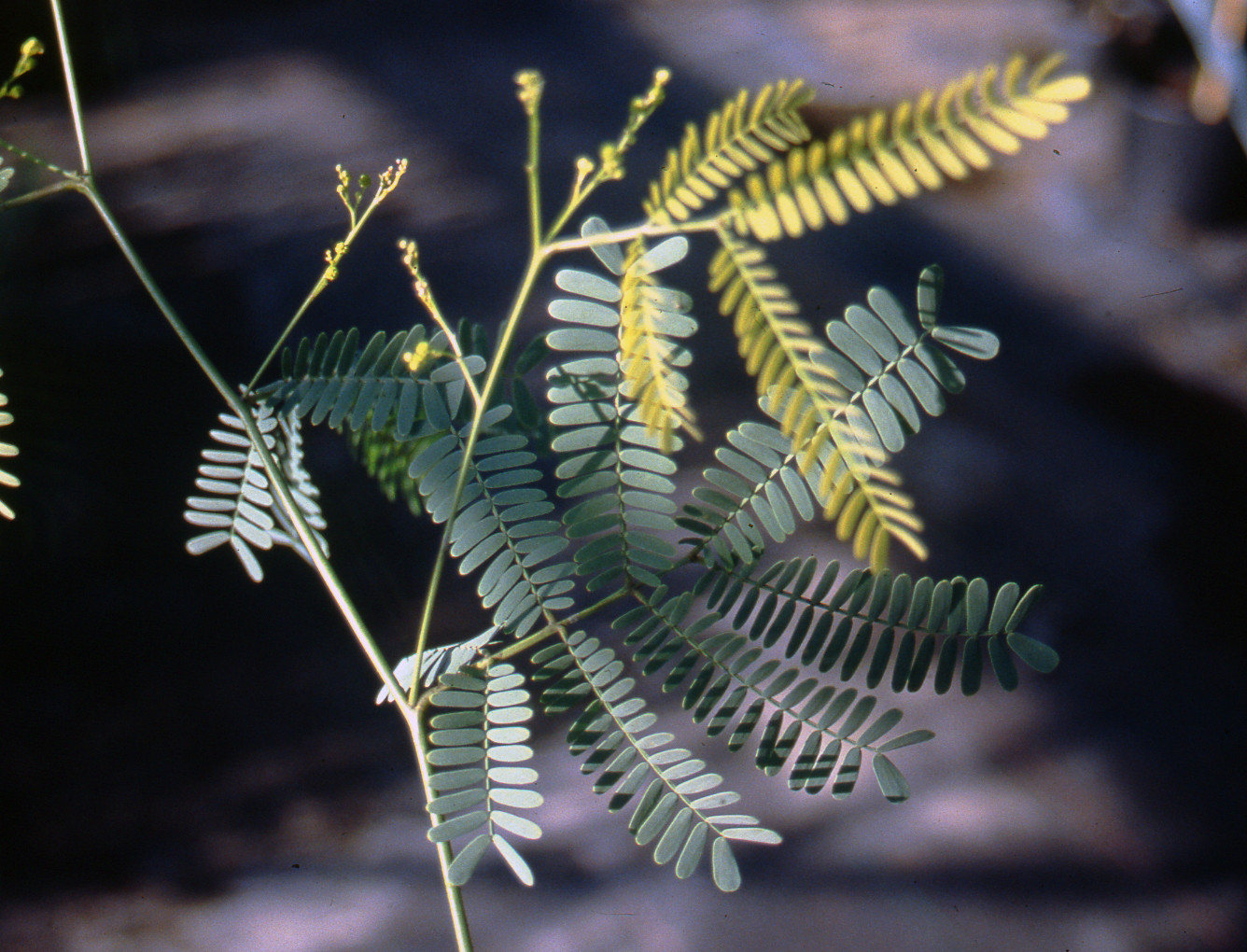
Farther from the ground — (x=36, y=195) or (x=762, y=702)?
(x=36, y=195)

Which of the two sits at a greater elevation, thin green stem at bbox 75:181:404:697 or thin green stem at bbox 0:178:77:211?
thin green stem at bbox 0:178:77:211

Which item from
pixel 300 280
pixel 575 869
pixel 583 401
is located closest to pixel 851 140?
pixel 583 401

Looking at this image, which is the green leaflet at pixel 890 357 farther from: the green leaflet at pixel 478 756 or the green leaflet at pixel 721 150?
the green leaflet at pixel 478 756

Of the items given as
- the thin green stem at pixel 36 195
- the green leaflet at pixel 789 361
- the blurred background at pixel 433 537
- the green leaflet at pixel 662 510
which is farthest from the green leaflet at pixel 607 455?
the blurred background at pixel 433 537

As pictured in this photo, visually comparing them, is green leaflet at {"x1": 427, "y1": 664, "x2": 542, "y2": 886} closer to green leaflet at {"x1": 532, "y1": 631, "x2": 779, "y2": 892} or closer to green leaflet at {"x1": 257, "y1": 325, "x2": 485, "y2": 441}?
green leaflet at {"x1": 532, "y1": 631, "x2": 779, "y2": 892}

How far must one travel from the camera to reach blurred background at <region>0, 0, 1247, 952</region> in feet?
2.66

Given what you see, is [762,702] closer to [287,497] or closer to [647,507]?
[647,507]

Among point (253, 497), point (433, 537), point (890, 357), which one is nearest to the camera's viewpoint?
point (890, 357)

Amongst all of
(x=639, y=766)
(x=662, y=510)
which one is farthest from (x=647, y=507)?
(x=639, y=766)

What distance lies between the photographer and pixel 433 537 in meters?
1.01

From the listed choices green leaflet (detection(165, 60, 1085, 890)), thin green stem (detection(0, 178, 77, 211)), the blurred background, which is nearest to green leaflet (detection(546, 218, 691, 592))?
green leaflet (detection(165, 60, 1085, 890))

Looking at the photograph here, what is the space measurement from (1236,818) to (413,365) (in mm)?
932

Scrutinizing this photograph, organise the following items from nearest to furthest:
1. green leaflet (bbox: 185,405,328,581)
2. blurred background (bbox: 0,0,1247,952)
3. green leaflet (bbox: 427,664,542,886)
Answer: green leaflet (bbox: 427,664,542,886)
green leaflet (bbox: 185,405,328,581)
blurred background (bbox: 0,0,1247,952)

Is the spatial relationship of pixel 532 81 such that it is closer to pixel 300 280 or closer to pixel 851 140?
pixel 851 140
